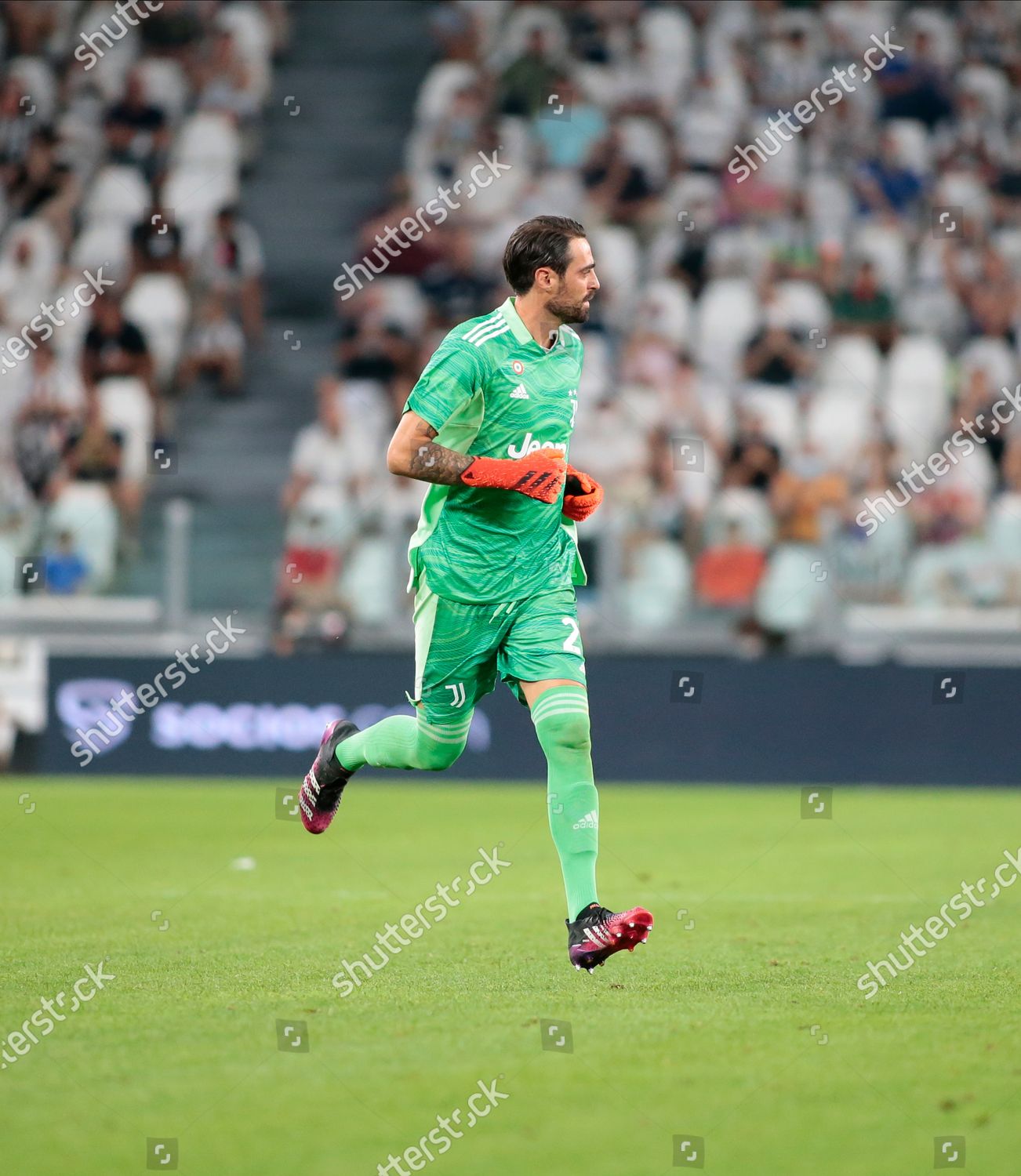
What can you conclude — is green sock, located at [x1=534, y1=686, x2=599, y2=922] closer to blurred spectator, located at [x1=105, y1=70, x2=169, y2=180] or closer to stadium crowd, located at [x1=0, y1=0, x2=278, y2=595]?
stadium crowd, located at [x1=0, y1=0, x2=278, y2=595]

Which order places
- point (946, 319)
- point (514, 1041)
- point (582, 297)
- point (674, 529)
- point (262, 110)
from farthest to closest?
point (262, 110) < point (946, 319) < point (674, 529) < point (582, 297) < point (514, 1041)

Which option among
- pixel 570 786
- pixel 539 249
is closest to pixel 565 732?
pixel 570 786

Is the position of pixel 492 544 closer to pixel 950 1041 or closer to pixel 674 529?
pixel 950 1041

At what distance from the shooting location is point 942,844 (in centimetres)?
1147

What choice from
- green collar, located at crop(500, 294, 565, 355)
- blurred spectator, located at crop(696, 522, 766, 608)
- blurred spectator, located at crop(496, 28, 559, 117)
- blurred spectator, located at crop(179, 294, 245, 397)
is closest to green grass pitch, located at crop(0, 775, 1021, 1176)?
green collar, located at crop(500, 294, 565, 355)

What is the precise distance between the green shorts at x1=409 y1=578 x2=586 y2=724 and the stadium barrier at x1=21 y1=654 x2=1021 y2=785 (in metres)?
7.88

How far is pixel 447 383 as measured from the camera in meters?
6.73

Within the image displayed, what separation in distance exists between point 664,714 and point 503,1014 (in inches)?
372

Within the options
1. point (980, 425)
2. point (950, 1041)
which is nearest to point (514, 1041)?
point (950, 1041)

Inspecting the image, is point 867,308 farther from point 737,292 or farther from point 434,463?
point 434,463

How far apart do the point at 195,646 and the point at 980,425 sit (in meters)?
6.76

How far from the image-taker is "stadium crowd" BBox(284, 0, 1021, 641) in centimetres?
1470

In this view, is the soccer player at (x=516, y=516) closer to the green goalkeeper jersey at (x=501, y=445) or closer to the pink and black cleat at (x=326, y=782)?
the green goalkeeper jersey at (x=501, y=445)

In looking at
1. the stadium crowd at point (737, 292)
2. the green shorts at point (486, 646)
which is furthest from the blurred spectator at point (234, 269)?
the green shorts at point (486, 646)
